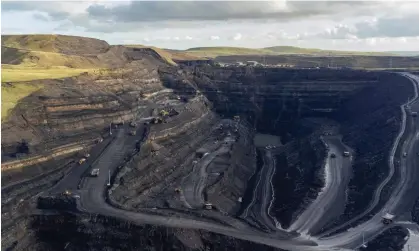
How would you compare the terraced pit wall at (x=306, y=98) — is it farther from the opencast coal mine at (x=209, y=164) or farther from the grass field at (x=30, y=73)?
the grass field at (x=30, y=73)

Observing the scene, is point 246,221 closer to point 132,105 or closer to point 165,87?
point 132,105

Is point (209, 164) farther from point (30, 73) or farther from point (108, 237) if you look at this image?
point (30, 73)

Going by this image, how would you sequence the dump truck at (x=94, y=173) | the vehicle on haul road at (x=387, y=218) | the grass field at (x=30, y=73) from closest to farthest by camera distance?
the vehicle on haul road at (x=387, y=218), the dump truck at (x=94, y=173), the grass field at (x=30, y=73)

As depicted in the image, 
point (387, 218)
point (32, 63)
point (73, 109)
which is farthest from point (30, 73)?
point (387, 218)

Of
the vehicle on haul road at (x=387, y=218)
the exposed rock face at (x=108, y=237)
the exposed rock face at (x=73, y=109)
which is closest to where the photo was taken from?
the exposed rock face at (x=108, y=237)

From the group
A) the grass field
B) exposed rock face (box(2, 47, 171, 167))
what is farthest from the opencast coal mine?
the grass field

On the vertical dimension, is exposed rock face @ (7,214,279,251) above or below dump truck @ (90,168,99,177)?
below

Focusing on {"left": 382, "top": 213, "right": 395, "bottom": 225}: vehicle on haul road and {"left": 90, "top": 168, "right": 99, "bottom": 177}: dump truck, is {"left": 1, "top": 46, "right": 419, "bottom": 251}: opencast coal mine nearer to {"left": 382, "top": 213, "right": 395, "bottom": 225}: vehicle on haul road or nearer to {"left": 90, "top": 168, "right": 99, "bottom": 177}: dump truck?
{"left": 382, "top": 213, "right": 395, "bottom": 225}: vehicle on haul road

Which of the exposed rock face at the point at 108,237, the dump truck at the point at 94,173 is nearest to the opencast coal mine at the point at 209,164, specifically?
the exposed rock face at the point at 108,237

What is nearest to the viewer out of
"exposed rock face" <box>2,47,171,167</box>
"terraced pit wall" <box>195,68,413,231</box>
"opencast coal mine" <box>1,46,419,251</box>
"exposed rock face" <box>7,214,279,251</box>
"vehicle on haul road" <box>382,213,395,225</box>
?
"exposed rock face" <box>7,214,279,251</box>
